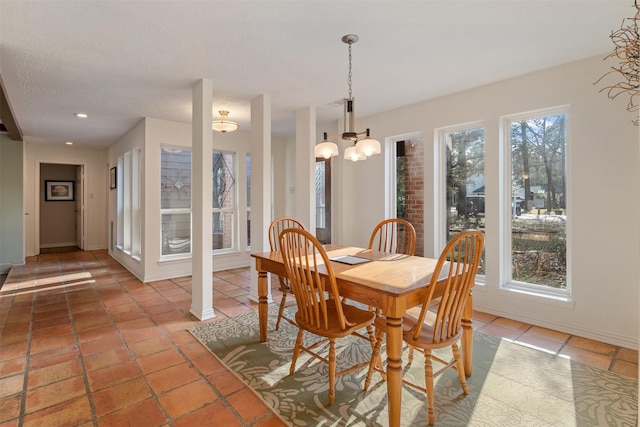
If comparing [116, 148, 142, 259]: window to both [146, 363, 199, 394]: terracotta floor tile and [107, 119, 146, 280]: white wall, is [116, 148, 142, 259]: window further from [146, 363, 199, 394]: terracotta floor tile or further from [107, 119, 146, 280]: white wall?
[146, 363, 199, 394]: terracotta floor tile

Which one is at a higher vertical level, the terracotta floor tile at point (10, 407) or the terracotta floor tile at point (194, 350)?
the terracotta floor tile at point (194, 350)

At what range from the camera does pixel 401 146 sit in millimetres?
4402

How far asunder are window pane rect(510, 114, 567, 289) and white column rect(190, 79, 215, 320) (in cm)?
311

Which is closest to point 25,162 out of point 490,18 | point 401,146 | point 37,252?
point 37,252

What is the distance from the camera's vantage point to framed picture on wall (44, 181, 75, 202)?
785cm

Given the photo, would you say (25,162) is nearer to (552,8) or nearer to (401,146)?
(401,146)

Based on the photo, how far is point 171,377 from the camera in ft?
7.11

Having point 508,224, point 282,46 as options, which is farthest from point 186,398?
point 508,224

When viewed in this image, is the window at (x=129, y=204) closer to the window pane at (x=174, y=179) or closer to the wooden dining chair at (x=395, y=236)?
the window pane at (x=174, y=179)

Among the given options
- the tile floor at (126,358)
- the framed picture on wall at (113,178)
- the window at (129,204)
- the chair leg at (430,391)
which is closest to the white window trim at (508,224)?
the tile floor at (126,358)

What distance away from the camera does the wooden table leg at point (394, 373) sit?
5.19ft

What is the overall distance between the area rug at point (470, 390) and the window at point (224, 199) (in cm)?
316

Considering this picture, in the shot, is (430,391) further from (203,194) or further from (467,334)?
(203,194)

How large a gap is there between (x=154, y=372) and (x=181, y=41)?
2416 mm
